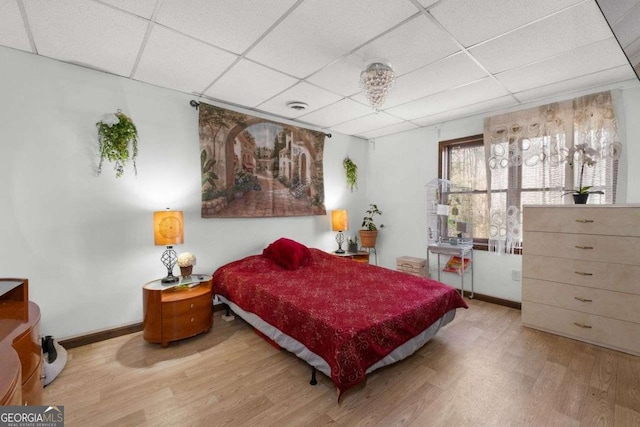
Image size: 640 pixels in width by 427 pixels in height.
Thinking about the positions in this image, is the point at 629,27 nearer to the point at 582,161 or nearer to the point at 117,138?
the point at 582,161

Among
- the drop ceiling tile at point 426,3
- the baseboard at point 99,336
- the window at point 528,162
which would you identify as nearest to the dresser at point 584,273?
the window at point 528,162

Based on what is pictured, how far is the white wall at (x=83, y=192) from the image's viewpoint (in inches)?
87.4

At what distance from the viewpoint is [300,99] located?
3.21 metres

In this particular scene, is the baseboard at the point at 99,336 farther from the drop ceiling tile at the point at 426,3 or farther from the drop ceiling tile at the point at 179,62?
the drop ceiling tile at the point at 426,3

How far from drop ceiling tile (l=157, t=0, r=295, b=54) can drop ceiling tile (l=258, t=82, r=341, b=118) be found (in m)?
0.90

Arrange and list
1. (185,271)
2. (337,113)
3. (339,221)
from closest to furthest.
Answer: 1. (185,271)
2. (337,113)
3. (339,221)

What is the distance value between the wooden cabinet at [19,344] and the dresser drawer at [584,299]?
374cm

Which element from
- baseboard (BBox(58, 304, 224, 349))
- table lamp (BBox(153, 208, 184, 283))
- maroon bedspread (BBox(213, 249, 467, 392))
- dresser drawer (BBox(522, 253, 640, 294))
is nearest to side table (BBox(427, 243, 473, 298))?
dresser drawer (BBox(522, 253, 640, 294))

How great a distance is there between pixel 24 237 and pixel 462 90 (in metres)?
4.37

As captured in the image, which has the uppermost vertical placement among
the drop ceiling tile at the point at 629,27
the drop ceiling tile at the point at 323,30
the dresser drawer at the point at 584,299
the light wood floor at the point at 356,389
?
the drop ceiling tile at the point at 323,30

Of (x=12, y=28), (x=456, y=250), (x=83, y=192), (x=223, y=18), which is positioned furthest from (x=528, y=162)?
(x=12, y=28)

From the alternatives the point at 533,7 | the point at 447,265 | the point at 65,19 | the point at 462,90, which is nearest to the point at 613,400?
the point at 447,265

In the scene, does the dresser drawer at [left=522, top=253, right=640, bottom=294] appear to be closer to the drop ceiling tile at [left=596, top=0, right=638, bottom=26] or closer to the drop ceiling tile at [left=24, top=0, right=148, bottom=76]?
the drop ceiling tile at [left=596, top=0, right=638, bottom=26]

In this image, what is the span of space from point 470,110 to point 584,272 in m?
2.22
